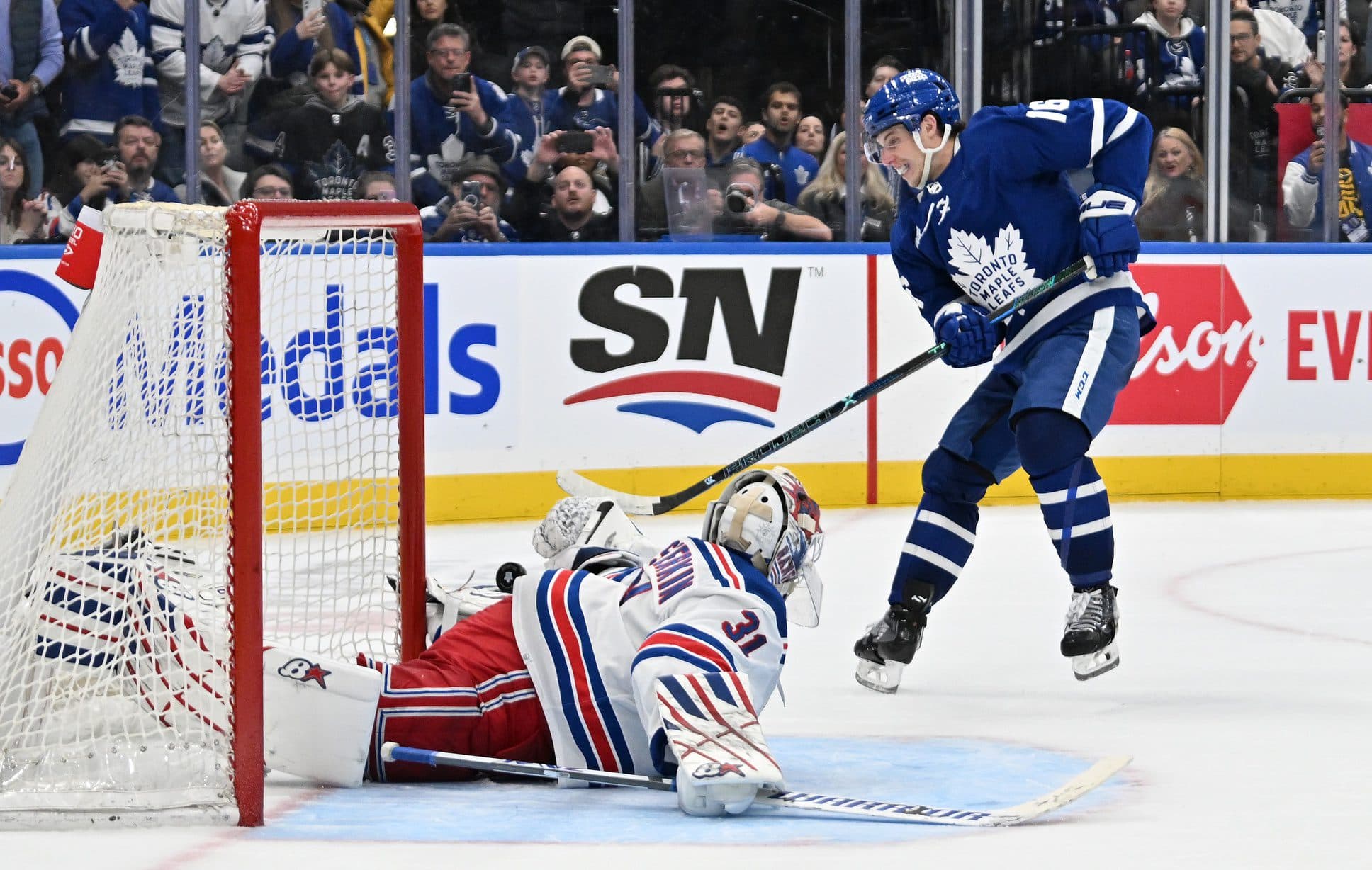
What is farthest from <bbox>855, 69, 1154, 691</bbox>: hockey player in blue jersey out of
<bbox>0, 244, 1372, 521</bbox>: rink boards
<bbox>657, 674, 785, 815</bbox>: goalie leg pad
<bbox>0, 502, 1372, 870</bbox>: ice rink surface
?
<bbox>0, 244, 1372, 521</bbox>: rink boards

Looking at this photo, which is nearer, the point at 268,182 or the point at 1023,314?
the point at 1023,314

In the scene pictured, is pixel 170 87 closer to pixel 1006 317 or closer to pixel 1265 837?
pixel 1006 317

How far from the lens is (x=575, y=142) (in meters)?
5.77

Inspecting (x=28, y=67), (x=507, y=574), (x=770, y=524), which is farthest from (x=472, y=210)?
(x=770, y=524)

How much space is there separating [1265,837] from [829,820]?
0.49m

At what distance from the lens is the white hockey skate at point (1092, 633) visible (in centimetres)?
307

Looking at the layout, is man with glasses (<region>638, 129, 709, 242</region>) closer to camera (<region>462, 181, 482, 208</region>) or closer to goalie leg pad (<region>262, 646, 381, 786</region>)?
camera (<region>462, 181, 482, 208</region>)

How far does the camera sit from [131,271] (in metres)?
2.23

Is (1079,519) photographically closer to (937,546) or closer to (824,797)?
(937,546)

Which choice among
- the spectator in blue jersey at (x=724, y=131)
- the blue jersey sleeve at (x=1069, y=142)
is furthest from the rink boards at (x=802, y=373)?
the blue jersey sleeve at (x=1069, y=142)

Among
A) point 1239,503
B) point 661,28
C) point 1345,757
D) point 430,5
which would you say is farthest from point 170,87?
point 1345,757

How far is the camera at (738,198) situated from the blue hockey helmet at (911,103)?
2.72 metres

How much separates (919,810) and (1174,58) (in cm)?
444

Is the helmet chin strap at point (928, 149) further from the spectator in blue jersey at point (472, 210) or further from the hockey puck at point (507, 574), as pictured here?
the spectator in blue jersey at point (472, 210)
